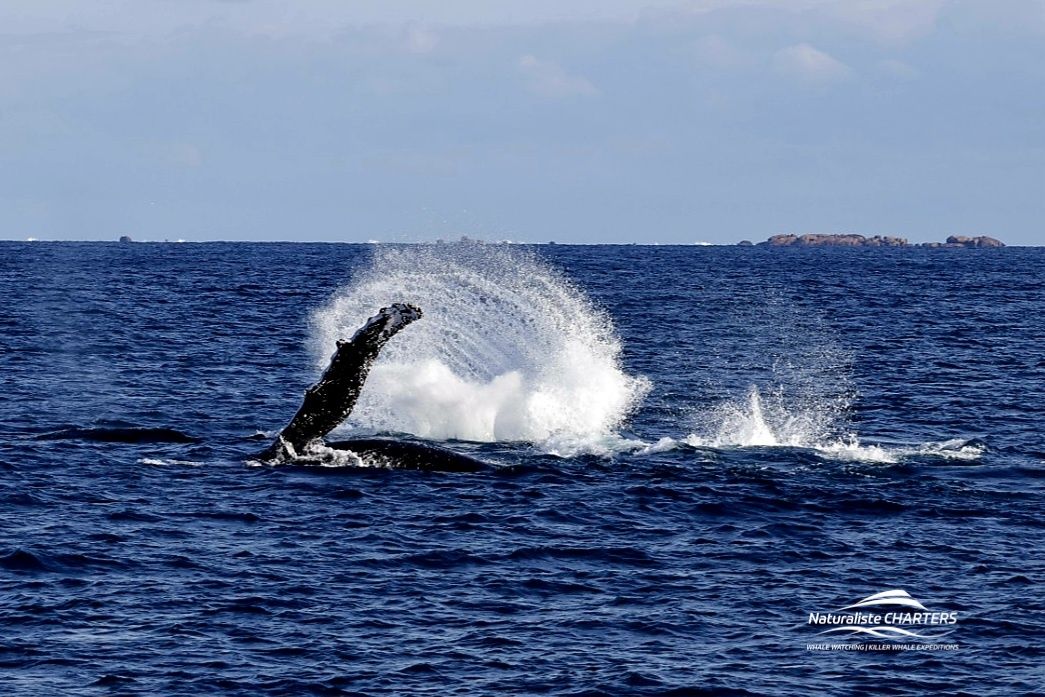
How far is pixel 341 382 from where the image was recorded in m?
25.5

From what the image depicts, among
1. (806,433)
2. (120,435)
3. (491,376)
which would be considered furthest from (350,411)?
(806,433)

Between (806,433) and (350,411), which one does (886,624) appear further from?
(806,433)

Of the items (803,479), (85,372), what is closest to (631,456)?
(803,479)

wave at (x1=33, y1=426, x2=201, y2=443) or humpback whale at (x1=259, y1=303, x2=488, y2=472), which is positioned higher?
humpback whale at (x1=259, y1=303, x2=488, y2=472)

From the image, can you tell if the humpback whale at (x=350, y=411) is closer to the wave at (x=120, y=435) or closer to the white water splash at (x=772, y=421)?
the wave at (x=120, y=435)

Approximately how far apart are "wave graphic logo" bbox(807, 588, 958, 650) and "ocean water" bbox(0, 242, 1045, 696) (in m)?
0.17

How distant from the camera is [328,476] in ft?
82.1

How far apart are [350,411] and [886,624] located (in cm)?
1135

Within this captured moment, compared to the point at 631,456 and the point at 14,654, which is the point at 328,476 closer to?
the point at 631,456

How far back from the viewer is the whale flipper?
25.2 metres

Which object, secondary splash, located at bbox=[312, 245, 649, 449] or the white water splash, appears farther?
secondary splash, located at bbox=[312, 245, 649, 449]

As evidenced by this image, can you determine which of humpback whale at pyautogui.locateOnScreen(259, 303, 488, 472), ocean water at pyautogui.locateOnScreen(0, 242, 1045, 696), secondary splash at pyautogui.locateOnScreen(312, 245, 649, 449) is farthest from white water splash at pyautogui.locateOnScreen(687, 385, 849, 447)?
humpback whale at pyautogui.locateOnScreen(259, 303, 488, 472)

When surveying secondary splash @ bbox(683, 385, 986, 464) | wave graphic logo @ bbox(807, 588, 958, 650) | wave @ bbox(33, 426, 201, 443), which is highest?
secondary splash @ bbox(683, 385, 986, 464)

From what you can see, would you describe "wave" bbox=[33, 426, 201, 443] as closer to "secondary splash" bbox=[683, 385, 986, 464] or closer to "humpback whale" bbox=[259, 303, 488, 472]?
"humpback whale" bbox=[259, 303, 488, 472]
